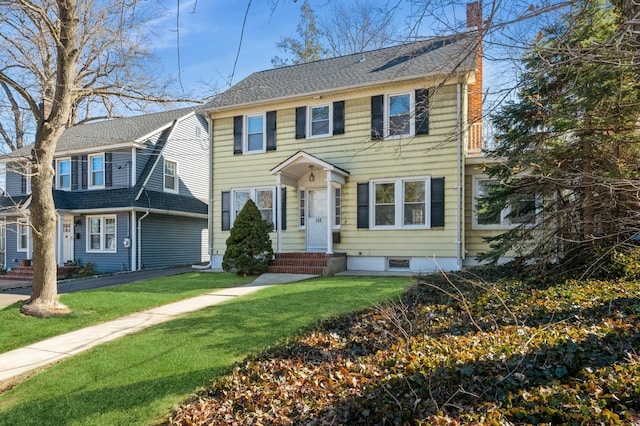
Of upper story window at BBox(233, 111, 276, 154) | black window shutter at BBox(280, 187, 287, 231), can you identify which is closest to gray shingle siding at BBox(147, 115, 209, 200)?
upper story window at BBox(233, 111, 276, 154)

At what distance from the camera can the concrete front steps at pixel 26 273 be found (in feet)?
54.7

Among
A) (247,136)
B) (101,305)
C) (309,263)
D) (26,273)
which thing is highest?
(247,136)

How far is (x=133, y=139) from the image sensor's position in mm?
17578

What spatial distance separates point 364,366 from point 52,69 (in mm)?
9266

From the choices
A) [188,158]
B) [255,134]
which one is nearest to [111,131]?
[188,158]

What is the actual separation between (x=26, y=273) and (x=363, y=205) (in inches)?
566

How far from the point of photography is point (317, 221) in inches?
555

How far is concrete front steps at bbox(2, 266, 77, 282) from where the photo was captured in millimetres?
16672

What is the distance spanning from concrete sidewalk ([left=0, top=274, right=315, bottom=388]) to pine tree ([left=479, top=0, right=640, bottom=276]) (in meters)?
6.15

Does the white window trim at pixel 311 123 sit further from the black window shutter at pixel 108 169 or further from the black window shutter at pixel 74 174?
the black window shutter at pixel 74 174

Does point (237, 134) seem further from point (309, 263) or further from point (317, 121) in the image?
→ point (309, 263)

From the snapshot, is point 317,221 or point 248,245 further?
point 317,221

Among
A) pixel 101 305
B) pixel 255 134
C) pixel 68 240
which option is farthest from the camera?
pixel 68 240

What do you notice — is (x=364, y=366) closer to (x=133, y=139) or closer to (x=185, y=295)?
(x=185, y=295)
